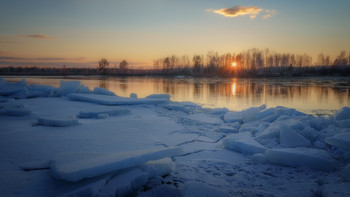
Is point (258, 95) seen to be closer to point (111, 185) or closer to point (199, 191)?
point (199, 191)

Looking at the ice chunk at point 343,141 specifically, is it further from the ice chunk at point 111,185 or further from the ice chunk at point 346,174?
the ice chunk at point 111,185

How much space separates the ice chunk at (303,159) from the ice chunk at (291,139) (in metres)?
0.48

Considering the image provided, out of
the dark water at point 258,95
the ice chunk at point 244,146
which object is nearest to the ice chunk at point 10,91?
the dark water at point 258,95

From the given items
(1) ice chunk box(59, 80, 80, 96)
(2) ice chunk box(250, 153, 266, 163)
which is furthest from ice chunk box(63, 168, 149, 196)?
(1) ice chunk box(59, 80, 80, 96)

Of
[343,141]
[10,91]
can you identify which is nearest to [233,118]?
[343,141]

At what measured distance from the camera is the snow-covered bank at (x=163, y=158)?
187cm

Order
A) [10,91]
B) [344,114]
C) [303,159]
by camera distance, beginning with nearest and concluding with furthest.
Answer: [303,159] → [344,114] → [10,91]

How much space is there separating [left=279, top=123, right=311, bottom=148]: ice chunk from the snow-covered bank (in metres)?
0.01

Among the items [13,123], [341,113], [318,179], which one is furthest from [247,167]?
[13,123]

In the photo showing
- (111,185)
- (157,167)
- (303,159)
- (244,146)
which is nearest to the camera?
(111,185)

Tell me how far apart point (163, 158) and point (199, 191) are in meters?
0.71

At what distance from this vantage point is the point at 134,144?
10.4 ft

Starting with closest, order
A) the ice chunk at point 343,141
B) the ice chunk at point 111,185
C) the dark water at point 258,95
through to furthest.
Result: the ice chunk at point 111,185, the ice chunk at point 343,141, the dark water at point 258,95

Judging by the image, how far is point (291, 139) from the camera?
3.43m
